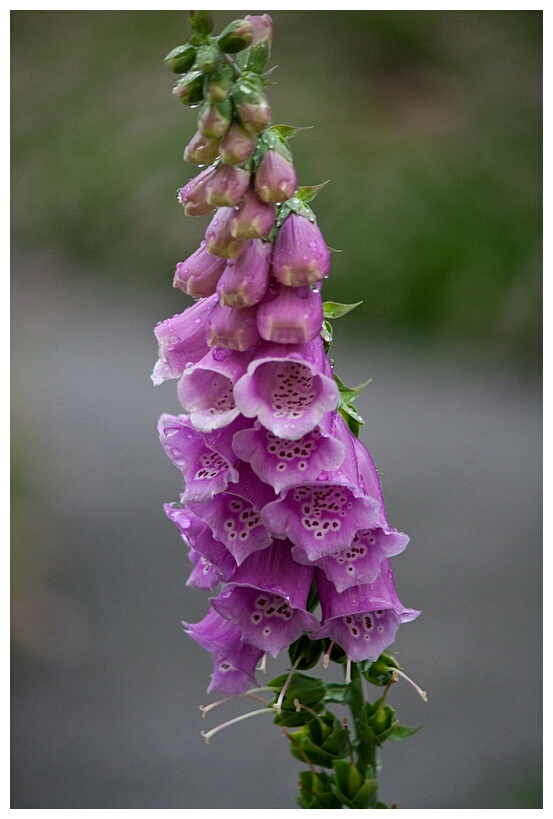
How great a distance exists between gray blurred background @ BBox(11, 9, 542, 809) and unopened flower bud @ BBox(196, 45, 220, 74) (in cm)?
201

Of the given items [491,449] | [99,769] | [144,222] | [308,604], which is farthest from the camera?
[144,222]

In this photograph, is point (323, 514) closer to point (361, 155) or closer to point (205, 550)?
point (205, 550)

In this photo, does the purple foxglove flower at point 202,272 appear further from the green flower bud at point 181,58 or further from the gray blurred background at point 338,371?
the gray blurred background at point 338,371

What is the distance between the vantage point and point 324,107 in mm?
6172

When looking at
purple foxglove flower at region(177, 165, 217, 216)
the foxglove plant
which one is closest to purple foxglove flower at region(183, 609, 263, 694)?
the foxglove plant

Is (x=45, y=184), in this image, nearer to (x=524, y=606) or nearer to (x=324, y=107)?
(x=324, y=107)

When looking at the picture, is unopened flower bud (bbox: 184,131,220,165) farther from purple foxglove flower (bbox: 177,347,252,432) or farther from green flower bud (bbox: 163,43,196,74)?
purple foxglove flower (bbox: 177,347,252,432)

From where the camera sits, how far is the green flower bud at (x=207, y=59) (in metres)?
0.78

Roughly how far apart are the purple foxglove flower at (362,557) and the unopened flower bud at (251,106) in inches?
15.6

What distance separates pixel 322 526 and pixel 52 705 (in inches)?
93.2

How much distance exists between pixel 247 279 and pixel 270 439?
15 centimetres

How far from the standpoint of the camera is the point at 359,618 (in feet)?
3.03

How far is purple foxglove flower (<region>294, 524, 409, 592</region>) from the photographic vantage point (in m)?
0.90

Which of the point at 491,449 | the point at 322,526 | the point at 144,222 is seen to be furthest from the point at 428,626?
the point at 144,222
